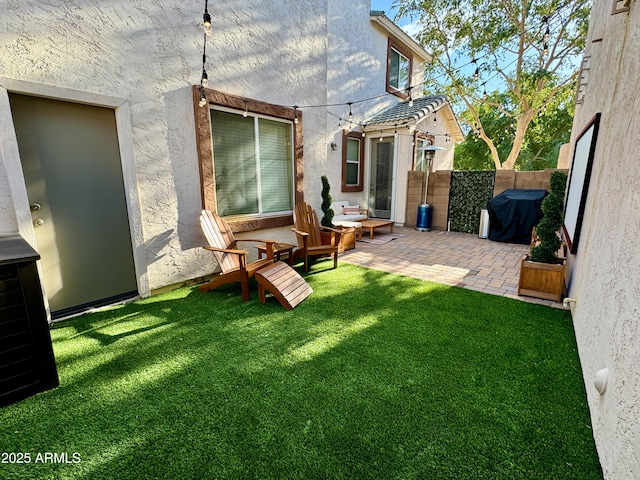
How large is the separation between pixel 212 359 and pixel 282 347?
1.92ft

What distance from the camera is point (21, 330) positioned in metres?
1.89

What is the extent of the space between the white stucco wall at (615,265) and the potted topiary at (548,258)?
41cm

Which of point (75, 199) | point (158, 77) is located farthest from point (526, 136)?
point (75, 199)

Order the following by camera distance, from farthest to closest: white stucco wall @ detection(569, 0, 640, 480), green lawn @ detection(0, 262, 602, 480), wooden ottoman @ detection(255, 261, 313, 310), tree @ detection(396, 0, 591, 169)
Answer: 1. tree @ detection(396, 0, 591, 169)
2. wooden ottoman @ detection(255, 261, 313, 310)
3. green lawn @ detection(0, 262, 602, 480)
4. white stucco wall @ detection(569, 0, 640, 480)

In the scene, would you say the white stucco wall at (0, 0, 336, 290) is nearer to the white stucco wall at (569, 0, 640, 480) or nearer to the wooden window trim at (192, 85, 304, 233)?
the wooden window trim at (192, 85, 304, 233)

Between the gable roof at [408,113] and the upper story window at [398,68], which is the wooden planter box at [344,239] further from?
the upper story window at [398,68]

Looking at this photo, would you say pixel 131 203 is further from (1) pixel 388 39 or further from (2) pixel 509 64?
(2) pixel 509 64

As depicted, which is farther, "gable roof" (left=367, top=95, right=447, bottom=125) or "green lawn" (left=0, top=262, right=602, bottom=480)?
"gable roof" (left=367, top=95, right=447, bottom=125)

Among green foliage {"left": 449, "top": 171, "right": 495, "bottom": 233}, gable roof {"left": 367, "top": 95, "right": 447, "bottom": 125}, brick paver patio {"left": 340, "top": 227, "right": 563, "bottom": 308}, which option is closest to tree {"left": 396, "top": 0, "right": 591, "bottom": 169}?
gable roof {"left": 367, "top": 95, "right": 447, "bottom": 125}

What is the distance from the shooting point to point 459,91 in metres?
13.0

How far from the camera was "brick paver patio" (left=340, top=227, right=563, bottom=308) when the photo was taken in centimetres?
413

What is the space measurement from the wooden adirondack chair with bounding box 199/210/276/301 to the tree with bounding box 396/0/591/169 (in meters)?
9.30

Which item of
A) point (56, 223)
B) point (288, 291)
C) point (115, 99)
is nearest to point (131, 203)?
point (56, 223)

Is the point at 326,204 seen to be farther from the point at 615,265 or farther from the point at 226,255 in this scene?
the point at 615,265
